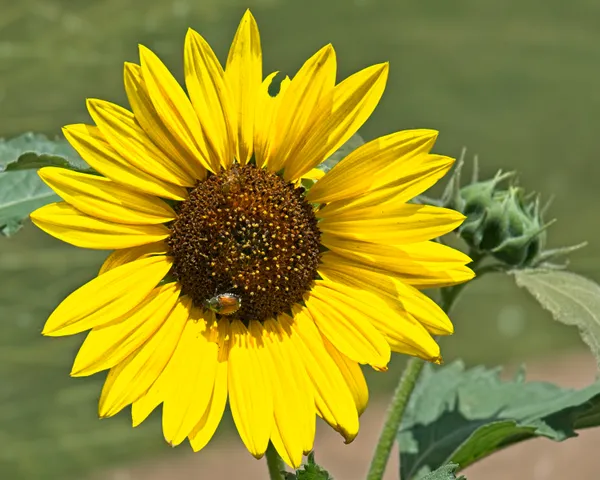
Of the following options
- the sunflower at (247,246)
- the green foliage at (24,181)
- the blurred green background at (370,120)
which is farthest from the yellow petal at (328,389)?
the blurred green background at (370,120)

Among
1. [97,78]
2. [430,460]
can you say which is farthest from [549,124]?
[430,460]

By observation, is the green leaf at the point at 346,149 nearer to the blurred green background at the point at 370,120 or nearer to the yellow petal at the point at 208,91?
the yellow petal at the point at 208,91

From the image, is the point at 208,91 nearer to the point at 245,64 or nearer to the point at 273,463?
the point at 245,64

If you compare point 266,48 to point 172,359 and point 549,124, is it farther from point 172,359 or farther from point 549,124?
point 172,359

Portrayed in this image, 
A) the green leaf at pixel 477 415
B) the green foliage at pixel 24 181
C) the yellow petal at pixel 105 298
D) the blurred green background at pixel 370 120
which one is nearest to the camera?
the yellow petal at pixel 105 298

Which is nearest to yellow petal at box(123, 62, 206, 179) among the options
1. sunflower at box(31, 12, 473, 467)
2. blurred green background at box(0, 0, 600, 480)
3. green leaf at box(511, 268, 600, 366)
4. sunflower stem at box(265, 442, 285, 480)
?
sunflower at box(31, 12, 473, 467)

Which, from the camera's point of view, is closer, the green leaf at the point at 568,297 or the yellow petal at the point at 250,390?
the yellow petal at the point at 250,390

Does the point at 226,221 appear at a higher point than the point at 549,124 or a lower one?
higher

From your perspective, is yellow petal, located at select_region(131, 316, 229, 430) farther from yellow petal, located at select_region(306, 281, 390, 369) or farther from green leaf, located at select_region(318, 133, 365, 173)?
green leaf, located at select_region(318, 133, 365, 173)
